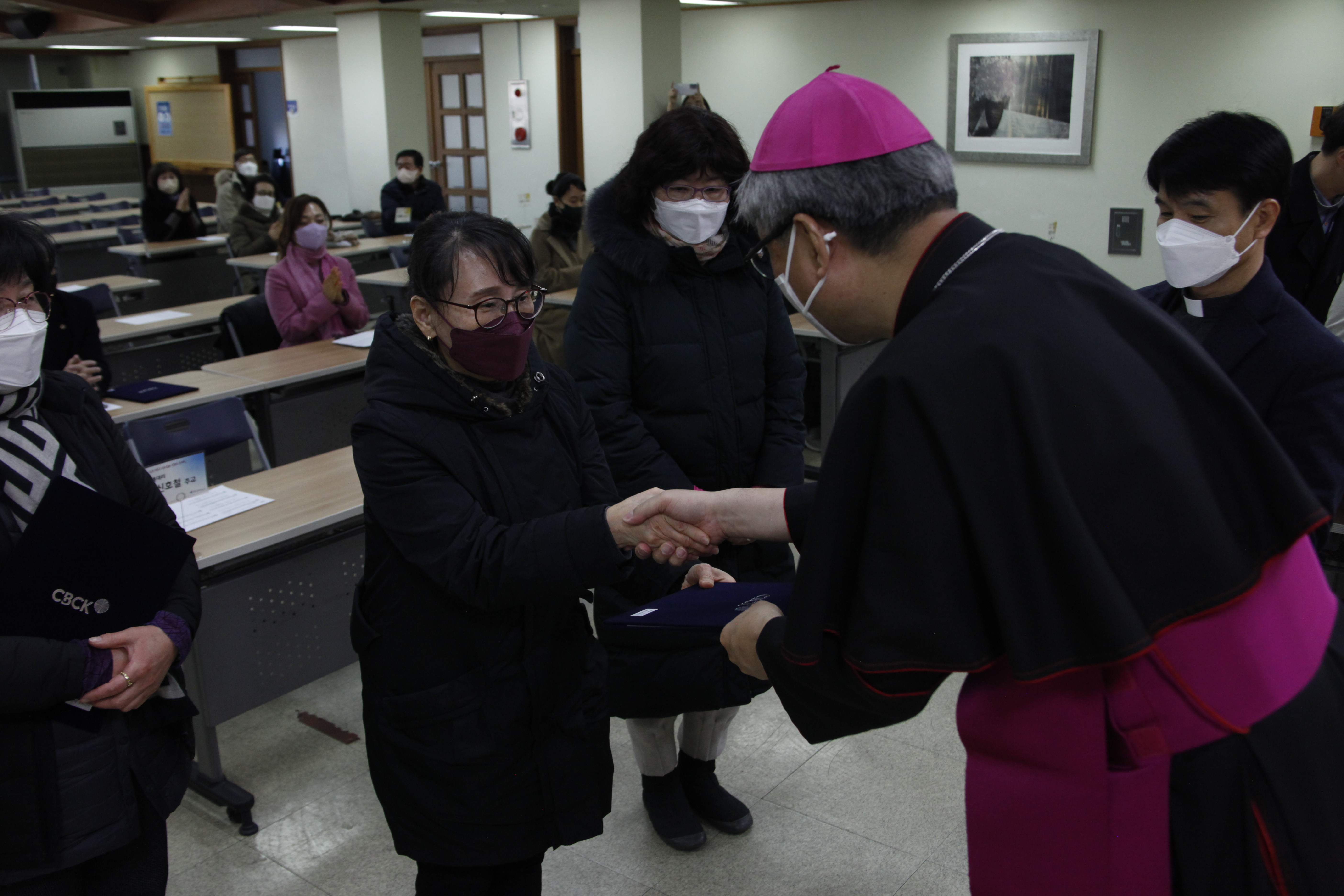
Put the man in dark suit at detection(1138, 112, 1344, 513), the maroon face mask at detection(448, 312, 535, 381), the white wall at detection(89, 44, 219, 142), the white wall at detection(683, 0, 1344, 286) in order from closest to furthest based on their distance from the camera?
the maroon face mask at detection(448, 312, 535, 381)
the man in dark suit at detection(1138, 112, 1344, 513)
the white wall at detection(683, 0, 1344, 286)
the white wall at detection(89, 44, 219, 142)

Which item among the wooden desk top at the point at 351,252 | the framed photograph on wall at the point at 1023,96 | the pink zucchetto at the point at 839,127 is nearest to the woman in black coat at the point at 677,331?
the pink zucchetto at the point at 839,127

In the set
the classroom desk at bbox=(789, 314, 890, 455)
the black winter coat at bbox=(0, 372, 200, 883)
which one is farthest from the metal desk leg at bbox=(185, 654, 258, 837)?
the classroom desk at bbox=(789, 314, 890, 455)

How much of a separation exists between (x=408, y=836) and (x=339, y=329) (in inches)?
167

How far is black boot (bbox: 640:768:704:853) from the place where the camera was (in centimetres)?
266

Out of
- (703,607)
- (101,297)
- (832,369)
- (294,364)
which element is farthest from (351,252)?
(703,607)

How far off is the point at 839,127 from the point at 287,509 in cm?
236

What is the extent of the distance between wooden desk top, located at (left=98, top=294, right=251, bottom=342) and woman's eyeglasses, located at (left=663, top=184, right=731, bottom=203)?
13.1ft

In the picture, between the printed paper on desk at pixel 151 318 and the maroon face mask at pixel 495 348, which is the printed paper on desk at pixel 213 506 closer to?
the maroon face mask at pixel 495 348

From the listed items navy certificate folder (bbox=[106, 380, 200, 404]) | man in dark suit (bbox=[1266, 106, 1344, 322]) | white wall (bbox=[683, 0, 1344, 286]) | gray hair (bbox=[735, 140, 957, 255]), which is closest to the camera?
gray hair (bbox=[735, 140, 957, 255])

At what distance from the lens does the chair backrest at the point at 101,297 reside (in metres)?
6.26

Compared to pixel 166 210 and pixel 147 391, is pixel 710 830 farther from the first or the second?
pixel 166 210

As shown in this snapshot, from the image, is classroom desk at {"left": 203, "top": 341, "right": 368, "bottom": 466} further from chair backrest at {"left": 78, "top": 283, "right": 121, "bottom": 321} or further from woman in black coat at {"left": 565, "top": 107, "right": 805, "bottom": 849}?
woman in black coat at {"left": 565, "top": 107, "right": 805, "bottom": 849}

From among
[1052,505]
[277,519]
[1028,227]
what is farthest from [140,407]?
[1028,227]

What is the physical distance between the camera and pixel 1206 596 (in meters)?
1.00
